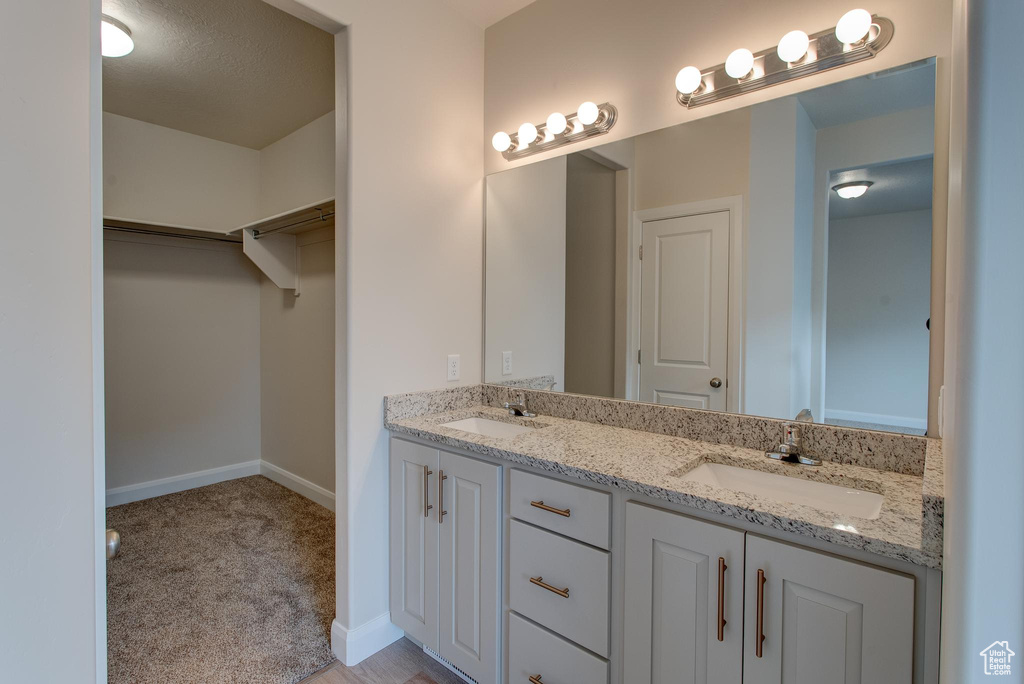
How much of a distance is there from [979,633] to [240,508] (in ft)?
12.1

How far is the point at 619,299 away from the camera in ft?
6.32

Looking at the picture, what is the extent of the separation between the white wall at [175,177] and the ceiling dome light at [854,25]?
12.0 feet

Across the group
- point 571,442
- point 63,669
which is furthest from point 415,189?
point 63,669

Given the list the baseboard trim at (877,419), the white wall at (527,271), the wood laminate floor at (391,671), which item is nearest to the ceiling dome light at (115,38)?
the white wall at (527,271)

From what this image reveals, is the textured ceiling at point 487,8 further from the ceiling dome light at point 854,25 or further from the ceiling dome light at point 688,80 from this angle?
the ceiling dome light at point 854,25

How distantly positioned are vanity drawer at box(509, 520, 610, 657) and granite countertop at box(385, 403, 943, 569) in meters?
0.21

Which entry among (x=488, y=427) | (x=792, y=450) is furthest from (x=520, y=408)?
(x=792, y=450)

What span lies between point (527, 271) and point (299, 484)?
2474 millimetres

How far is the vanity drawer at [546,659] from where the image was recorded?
1.32m

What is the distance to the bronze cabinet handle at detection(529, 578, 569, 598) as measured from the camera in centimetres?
137

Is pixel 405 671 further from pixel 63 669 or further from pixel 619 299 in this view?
pixel 619 299

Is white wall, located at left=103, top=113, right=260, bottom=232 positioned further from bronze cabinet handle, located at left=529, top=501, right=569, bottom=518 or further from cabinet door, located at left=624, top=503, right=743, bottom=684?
cabinet door, located at left=624, top=503, right=743, bottom=684

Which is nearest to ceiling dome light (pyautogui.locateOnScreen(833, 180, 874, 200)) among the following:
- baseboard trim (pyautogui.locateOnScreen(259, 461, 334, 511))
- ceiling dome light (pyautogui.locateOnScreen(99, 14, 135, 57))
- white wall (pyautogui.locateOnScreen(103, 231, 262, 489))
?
ceiling dome light (pyautogui.locateOnScreen(99, 14, 135, 57))

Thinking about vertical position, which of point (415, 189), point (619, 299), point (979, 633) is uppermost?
point (415, 189)
